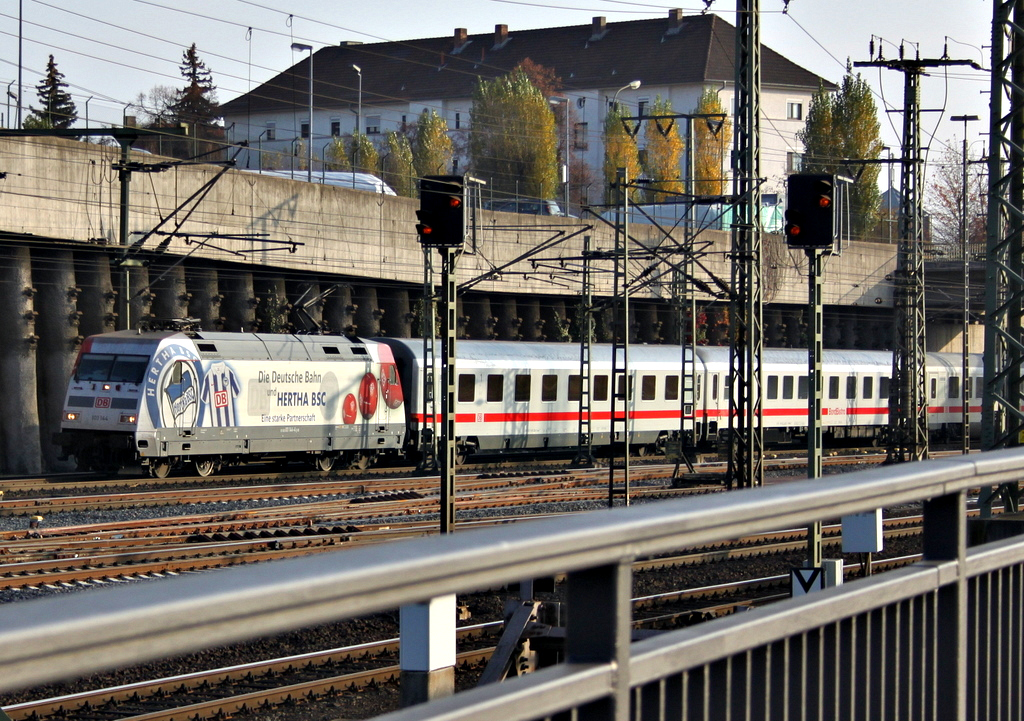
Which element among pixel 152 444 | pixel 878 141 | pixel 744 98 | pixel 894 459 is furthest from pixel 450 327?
pixel 878 141

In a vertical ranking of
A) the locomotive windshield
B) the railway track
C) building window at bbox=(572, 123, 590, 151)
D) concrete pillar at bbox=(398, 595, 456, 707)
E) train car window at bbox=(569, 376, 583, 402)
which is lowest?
the railway track

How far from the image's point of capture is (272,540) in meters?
17.0

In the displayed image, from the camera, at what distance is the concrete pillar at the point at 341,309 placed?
4281 cm

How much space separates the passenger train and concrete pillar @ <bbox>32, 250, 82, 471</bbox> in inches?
221

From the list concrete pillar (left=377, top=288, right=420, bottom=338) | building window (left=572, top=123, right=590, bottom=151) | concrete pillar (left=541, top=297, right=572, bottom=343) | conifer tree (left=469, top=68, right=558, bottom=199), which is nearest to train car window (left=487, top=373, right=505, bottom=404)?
concrete pillar (left=377, top=288, right=420, bottom=338)

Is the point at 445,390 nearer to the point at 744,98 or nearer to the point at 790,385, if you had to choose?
the point at 744,98

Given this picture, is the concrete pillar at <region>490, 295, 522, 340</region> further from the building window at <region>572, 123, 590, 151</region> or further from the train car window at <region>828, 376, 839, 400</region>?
the building window at <region>572, 123, 590, 151</region>

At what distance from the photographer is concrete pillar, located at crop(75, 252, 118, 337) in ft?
111

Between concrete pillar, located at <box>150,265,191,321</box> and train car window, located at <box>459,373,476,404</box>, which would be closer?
train car window, located at <box>459,373,476,404</box>

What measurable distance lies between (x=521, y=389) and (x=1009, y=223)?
1994cm

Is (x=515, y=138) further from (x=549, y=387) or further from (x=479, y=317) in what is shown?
(x=549, y=387)

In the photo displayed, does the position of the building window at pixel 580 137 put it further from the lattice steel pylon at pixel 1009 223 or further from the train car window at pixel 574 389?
the lattice steel pylon at pixel 1009 223

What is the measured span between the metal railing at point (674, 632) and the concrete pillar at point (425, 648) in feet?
2.04

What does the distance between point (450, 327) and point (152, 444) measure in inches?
456
